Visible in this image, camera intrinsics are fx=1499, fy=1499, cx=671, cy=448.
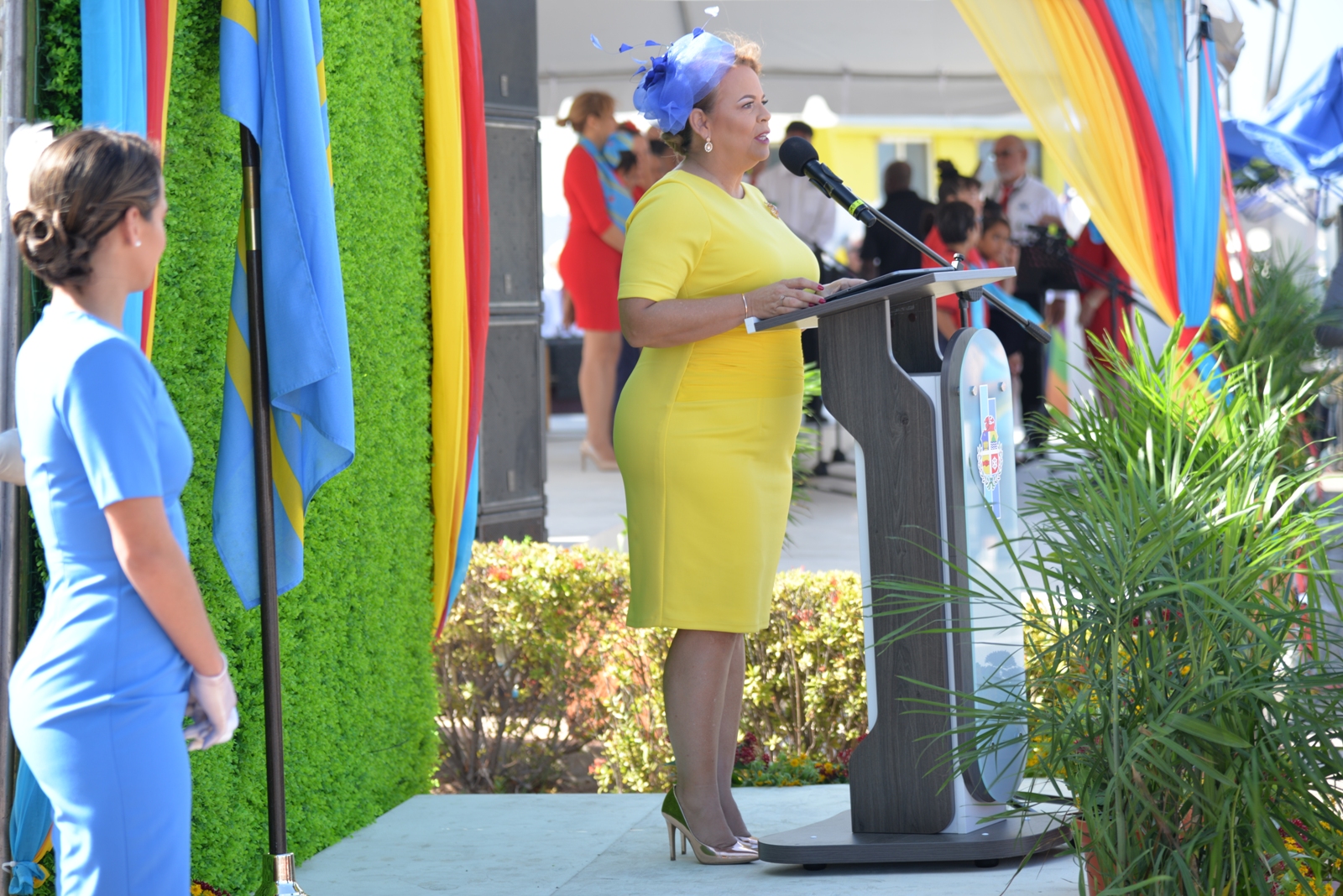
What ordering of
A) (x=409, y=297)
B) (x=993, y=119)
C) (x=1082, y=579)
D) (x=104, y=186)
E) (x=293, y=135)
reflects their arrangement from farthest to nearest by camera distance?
(x=993, y=119)
(x=409, y=297)
(x=293, y=135)
(x=1082, y=579)
(x=104, y=186)

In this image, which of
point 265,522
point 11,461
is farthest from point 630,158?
point 11,461

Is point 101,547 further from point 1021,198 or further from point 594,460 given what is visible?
point 594,460

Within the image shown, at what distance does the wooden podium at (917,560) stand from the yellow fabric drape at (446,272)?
1.12m

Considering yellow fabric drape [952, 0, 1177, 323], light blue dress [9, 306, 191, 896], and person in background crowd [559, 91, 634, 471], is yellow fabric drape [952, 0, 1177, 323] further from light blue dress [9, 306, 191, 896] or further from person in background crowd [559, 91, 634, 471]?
light blue dress [9, 306, 191, 896]

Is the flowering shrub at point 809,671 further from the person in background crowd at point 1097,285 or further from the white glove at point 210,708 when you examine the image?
the person in background crowd at point 1097,285

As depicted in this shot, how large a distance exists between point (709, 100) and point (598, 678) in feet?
7.51

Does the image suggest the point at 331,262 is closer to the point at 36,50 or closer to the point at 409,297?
the point at 36,50

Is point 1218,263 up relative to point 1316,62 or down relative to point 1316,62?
down

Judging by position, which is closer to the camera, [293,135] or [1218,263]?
[293,135]

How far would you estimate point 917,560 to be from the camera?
3117mm

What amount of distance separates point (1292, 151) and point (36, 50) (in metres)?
9.63

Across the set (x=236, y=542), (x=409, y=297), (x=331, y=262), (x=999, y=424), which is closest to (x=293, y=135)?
(x=331, y=262)

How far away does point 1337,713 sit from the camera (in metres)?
2.34

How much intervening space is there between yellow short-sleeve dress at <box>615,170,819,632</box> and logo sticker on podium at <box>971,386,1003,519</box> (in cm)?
46
